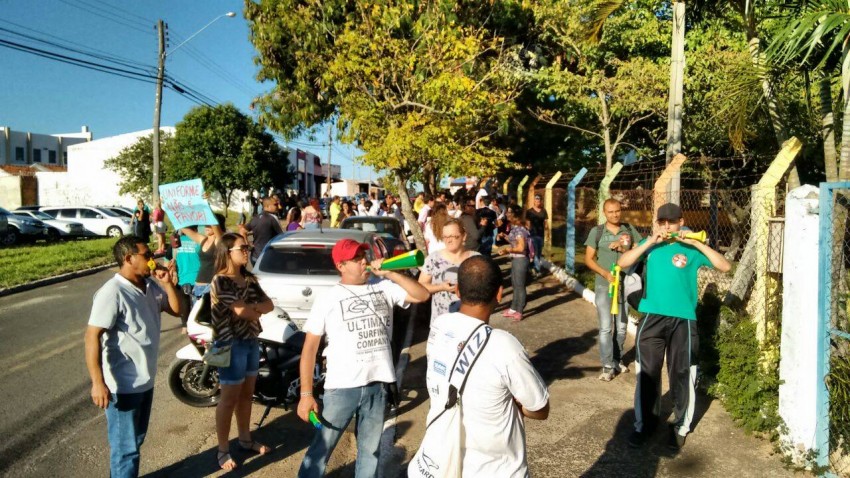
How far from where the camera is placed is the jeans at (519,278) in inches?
347

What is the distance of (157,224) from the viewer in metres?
18.6

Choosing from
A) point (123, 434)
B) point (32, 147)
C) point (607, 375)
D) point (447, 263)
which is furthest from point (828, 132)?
point (32, 147)

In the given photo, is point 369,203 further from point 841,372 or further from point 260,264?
point 841,372

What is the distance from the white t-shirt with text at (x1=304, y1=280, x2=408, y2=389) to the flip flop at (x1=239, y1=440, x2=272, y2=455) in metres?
1.65

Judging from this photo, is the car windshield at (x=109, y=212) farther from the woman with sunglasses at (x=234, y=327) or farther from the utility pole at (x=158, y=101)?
the woman with sunglasses at (x=234, y=327)

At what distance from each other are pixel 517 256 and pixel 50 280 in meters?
11.2

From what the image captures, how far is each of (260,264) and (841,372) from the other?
5.41 meters

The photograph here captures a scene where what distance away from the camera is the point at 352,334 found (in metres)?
3.37

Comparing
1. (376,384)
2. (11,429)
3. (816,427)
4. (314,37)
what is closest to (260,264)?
(11,429)

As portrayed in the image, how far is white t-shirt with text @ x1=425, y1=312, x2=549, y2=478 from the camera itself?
7.78 ft

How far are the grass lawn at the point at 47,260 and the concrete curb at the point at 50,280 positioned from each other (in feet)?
0.49

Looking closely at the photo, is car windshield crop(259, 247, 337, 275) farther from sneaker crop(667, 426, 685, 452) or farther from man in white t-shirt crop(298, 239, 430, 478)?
sneaker crop(667, 426, 685, 452)

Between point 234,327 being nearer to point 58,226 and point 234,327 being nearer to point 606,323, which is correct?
point 606,323

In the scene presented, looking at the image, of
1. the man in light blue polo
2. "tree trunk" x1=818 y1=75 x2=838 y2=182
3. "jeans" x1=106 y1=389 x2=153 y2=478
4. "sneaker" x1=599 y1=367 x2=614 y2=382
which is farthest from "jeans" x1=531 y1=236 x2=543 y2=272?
"jeans" x1=106 y1=389 x2=153 y2=478
